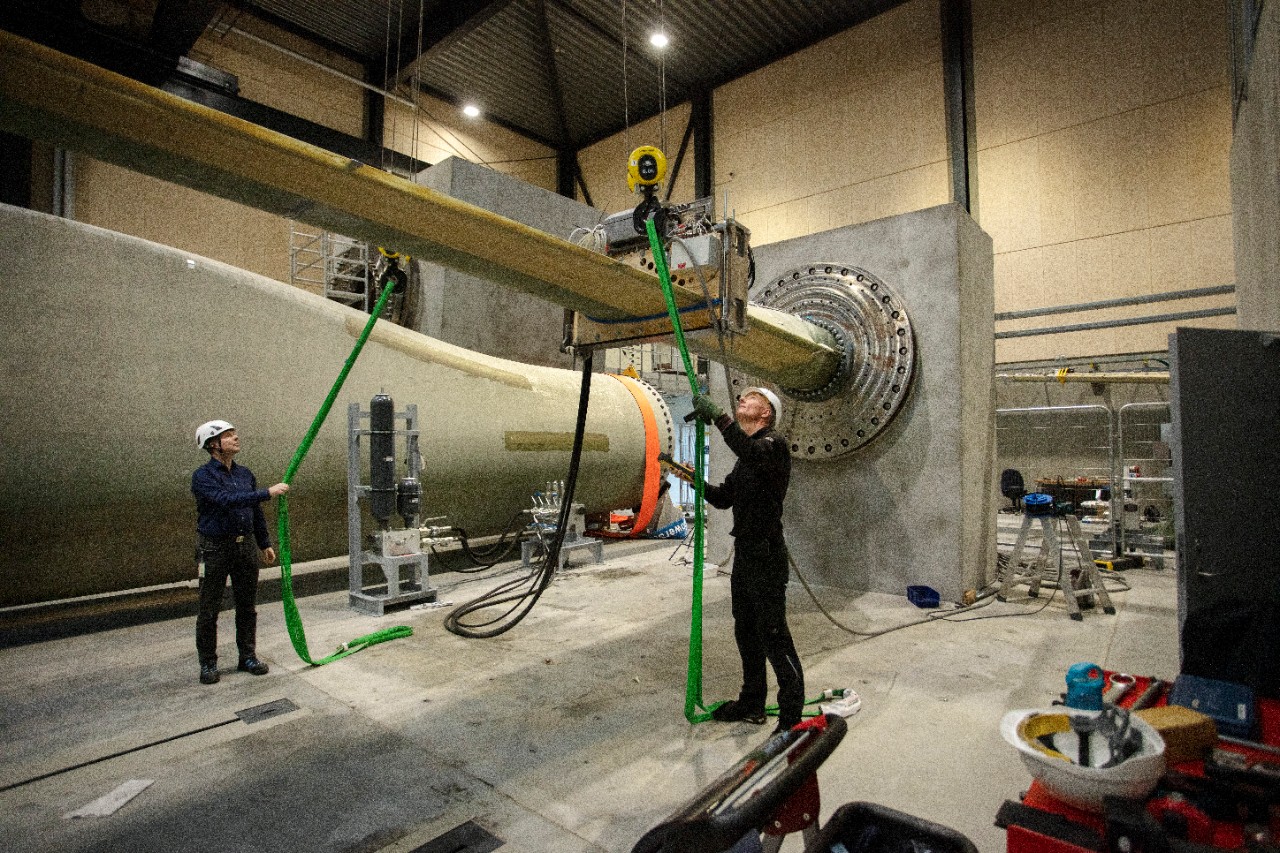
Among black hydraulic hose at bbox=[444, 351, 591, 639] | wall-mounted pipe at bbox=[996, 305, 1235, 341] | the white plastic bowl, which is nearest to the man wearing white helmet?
black hydraulic hose at bbox=[444, 351, 591, 639]

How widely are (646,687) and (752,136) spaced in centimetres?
1187

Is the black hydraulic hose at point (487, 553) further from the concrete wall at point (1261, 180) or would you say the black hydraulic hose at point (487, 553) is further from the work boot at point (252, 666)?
the concrete wall at point (1261, 180)

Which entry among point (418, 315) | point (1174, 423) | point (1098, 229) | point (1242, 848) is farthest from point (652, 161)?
point (1098, 229)

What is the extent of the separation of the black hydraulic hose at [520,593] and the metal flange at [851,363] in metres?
2.04

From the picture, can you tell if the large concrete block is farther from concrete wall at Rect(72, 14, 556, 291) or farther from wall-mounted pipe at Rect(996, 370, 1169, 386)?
wall-mounted pipe at Rect(996, 370, 1169, 386)

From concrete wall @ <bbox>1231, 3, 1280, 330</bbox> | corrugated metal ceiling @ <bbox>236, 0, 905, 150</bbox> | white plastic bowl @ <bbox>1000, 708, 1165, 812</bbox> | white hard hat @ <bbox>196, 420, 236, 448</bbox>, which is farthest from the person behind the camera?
corrugated metal ceiling @ <bbox>236, 0, 905, 150</bbox>

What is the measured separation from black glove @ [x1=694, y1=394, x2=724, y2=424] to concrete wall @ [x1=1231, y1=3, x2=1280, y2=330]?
2723 mm

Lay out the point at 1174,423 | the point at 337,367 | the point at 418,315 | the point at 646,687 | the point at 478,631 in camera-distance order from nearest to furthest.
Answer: the point at 1174,423
the point at 646,687
the point at 478,631
the point at 337,367
the point at 418,315

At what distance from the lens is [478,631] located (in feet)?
14.1

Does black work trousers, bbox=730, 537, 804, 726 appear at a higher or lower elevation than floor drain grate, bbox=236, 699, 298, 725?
higher

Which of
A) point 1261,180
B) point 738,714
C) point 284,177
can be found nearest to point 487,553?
point 738,714

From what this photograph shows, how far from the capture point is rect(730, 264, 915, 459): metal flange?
527 cm

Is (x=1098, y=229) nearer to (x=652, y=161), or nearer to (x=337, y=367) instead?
(x=652, y=161)

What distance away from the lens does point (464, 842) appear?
6.55 ft
